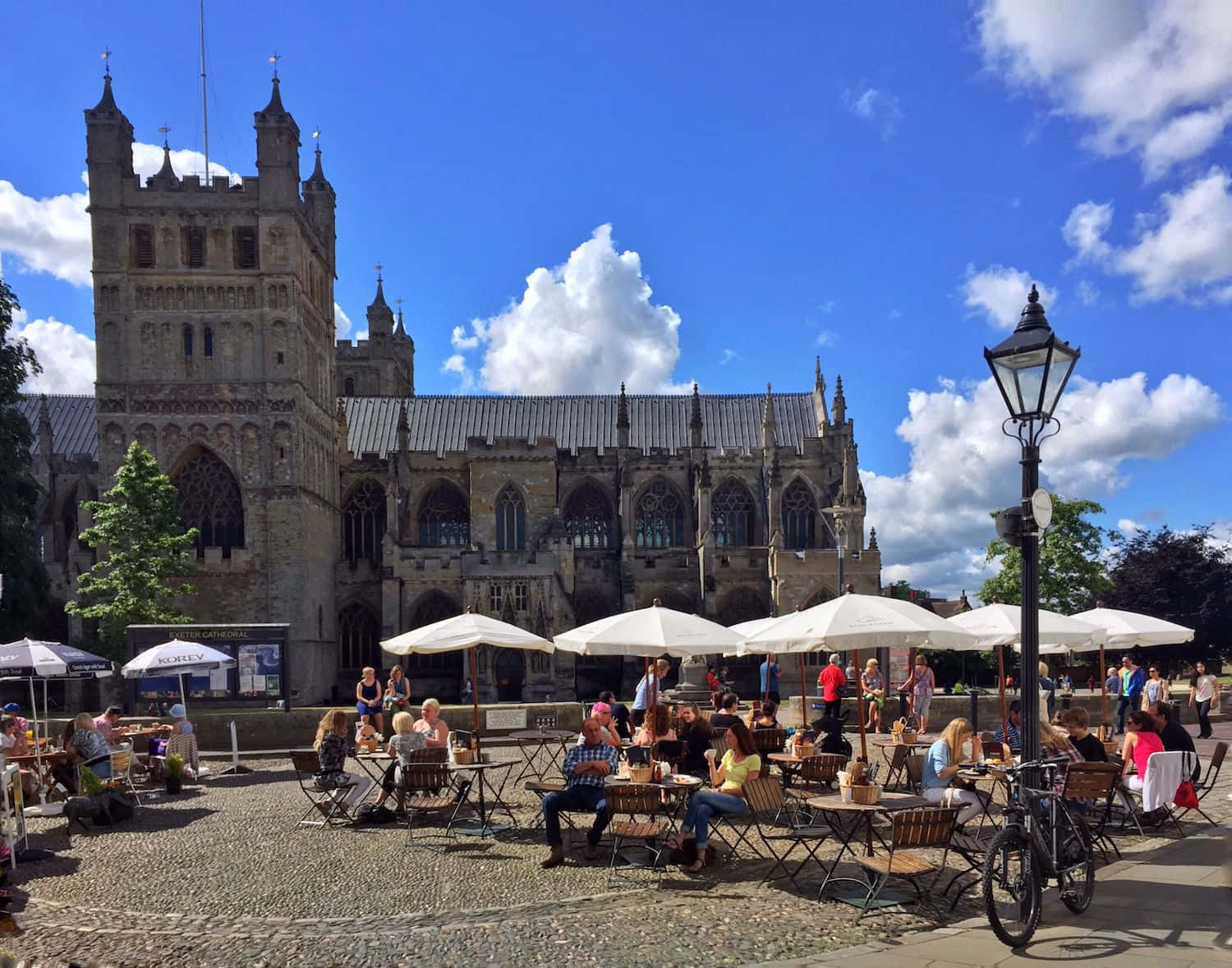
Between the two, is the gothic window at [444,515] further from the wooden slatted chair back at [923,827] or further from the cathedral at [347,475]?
the wooden slatted chair back at [923,827]

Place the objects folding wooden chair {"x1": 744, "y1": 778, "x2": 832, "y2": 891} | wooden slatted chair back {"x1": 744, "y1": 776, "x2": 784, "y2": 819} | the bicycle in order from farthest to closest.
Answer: wooden slatted chair back {"x1": 744, "y1": 776, "x2": 784, "y2": 819} → folding wooden chair {"x1": 744, "y1": 778, "x2": 832, "y2": 891} → the bicycle

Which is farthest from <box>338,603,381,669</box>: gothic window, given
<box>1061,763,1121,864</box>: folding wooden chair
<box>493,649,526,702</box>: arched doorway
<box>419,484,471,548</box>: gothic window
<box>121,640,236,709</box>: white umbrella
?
<box>1061,763,1121,864</box>: folding wooden chair

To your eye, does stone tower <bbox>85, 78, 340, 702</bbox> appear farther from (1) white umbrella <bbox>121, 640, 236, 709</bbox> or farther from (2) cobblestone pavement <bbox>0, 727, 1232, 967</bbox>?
(2) cobblestone pavement <bbox>0, 727, 1232, 967</bbox>

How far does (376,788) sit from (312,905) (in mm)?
5909

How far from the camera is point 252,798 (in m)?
14.1

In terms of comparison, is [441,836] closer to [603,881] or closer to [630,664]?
[603,881]

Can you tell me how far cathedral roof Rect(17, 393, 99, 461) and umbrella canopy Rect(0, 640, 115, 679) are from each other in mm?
32135

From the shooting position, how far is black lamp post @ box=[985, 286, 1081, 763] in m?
7.52

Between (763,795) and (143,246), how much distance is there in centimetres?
3660

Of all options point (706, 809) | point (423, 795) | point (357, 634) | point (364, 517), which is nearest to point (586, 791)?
point (706, 809)

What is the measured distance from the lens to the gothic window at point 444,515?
4647cm

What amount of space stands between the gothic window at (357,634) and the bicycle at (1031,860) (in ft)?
123

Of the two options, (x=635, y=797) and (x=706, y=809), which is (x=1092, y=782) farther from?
(x=635, y=797)

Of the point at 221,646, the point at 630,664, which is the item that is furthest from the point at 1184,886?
the point at 630,664
